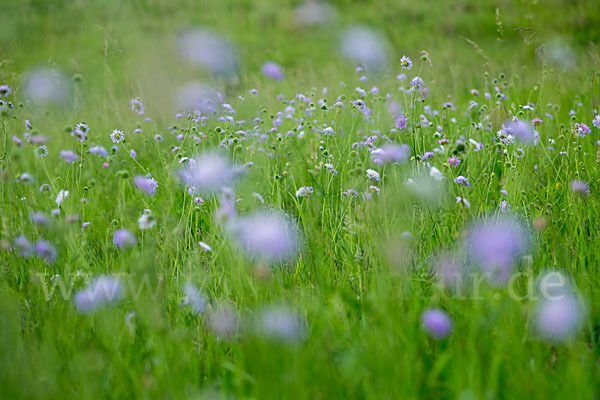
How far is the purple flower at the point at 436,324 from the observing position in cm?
121

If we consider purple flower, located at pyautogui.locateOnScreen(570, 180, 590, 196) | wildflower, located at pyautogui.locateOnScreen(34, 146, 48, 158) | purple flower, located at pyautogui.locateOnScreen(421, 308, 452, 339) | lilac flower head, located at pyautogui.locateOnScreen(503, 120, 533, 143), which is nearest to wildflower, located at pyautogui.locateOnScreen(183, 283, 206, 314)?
purple flower, located at pyautogui.locateOnScreen(421, 308, 452, 339)

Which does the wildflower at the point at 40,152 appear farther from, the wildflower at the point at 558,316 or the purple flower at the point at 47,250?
the wildflower at the point at 558,316

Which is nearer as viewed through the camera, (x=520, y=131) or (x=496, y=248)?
(x=496, y=248)

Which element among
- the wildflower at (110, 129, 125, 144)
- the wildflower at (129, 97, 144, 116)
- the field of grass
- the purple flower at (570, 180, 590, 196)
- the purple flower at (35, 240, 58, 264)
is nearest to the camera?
the field of grass

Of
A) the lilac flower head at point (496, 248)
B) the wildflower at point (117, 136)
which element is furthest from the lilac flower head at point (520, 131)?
the wildflower at point (117, 136)

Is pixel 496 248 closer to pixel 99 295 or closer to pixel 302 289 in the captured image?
pixel 302 289

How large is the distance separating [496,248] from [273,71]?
4014 mm

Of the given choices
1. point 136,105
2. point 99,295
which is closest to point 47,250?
point 99,295

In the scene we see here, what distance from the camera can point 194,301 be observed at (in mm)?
1446

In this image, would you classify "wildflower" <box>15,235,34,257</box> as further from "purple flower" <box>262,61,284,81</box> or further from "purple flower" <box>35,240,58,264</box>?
"purple flower" <box>262,61,284,81</box>

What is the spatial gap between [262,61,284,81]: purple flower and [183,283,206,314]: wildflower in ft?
12.3

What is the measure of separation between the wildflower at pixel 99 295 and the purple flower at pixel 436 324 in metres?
0.84

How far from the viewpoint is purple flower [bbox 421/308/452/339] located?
3.97ft

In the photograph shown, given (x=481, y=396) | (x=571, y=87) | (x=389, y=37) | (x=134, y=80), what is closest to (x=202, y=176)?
(x=481, y=396)
